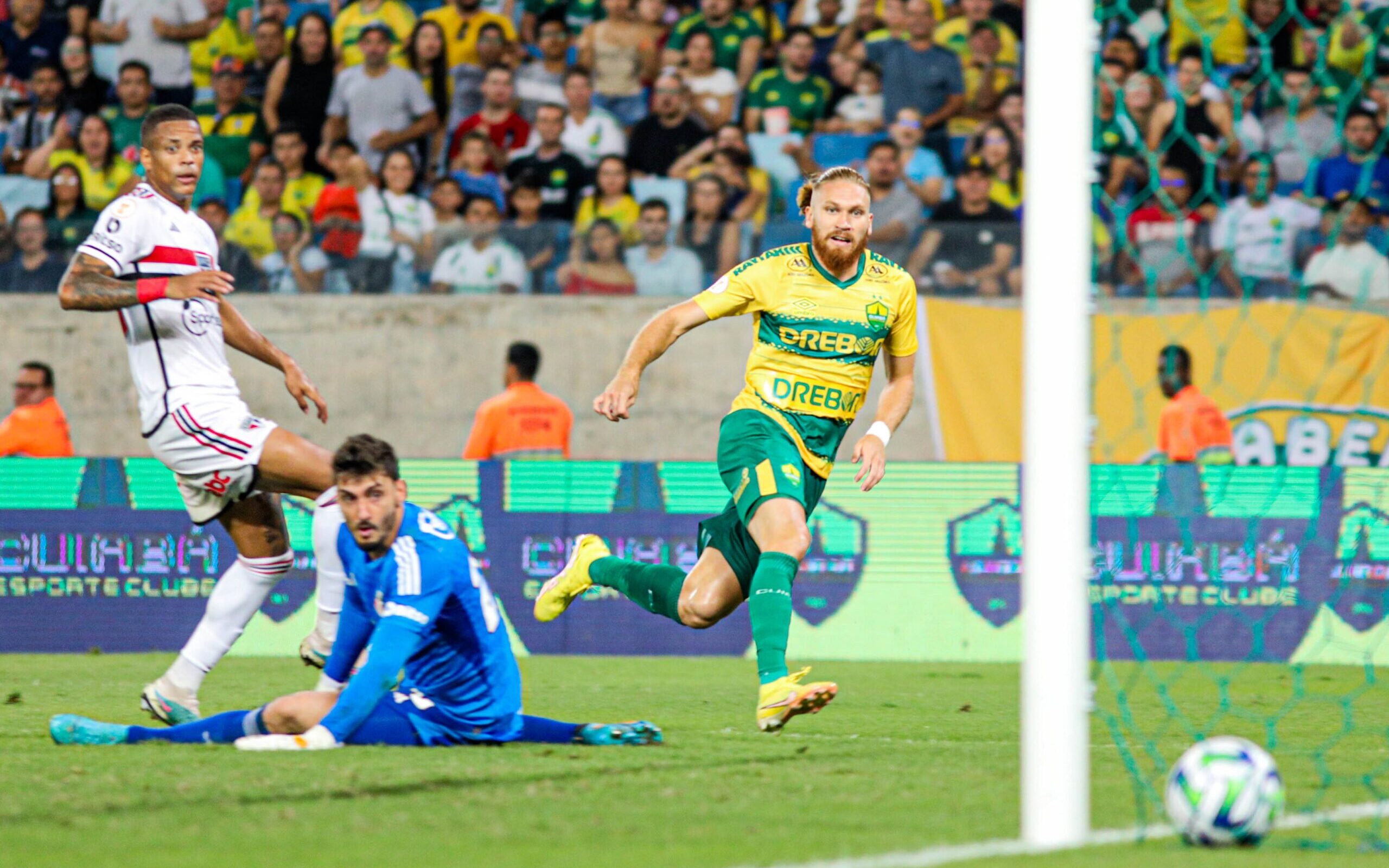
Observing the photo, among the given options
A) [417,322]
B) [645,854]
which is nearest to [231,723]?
[645,854]

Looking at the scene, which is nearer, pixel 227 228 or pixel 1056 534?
pixel 1056 534

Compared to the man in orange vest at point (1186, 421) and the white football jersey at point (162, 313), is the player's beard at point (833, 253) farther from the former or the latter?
the man in orange vest at point (1186, 421)

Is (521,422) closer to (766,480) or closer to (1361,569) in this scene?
(1361,569)

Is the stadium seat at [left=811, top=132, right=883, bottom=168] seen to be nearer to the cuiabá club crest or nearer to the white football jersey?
the cuiabá club crest

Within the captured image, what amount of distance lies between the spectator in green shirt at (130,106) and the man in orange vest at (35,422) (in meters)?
2.95

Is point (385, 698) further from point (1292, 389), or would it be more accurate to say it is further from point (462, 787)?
point (1292, 389)

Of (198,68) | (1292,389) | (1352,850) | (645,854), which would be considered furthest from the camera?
(198,68)

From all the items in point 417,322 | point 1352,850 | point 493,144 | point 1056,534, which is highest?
point 493,144

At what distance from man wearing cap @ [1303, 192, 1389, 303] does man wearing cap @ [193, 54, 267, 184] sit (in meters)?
8.29

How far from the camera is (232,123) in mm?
14414

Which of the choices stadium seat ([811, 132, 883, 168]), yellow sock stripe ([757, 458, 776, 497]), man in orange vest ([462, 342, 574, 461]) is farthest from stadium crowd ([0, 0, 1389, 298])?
yellow sock stripe ([757, 458, 776, 497])

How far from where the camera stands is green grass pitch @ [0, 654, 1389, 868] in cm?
376

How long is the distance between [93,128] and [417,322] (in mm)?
3446

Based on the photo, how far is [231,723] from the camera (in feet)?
18.1
